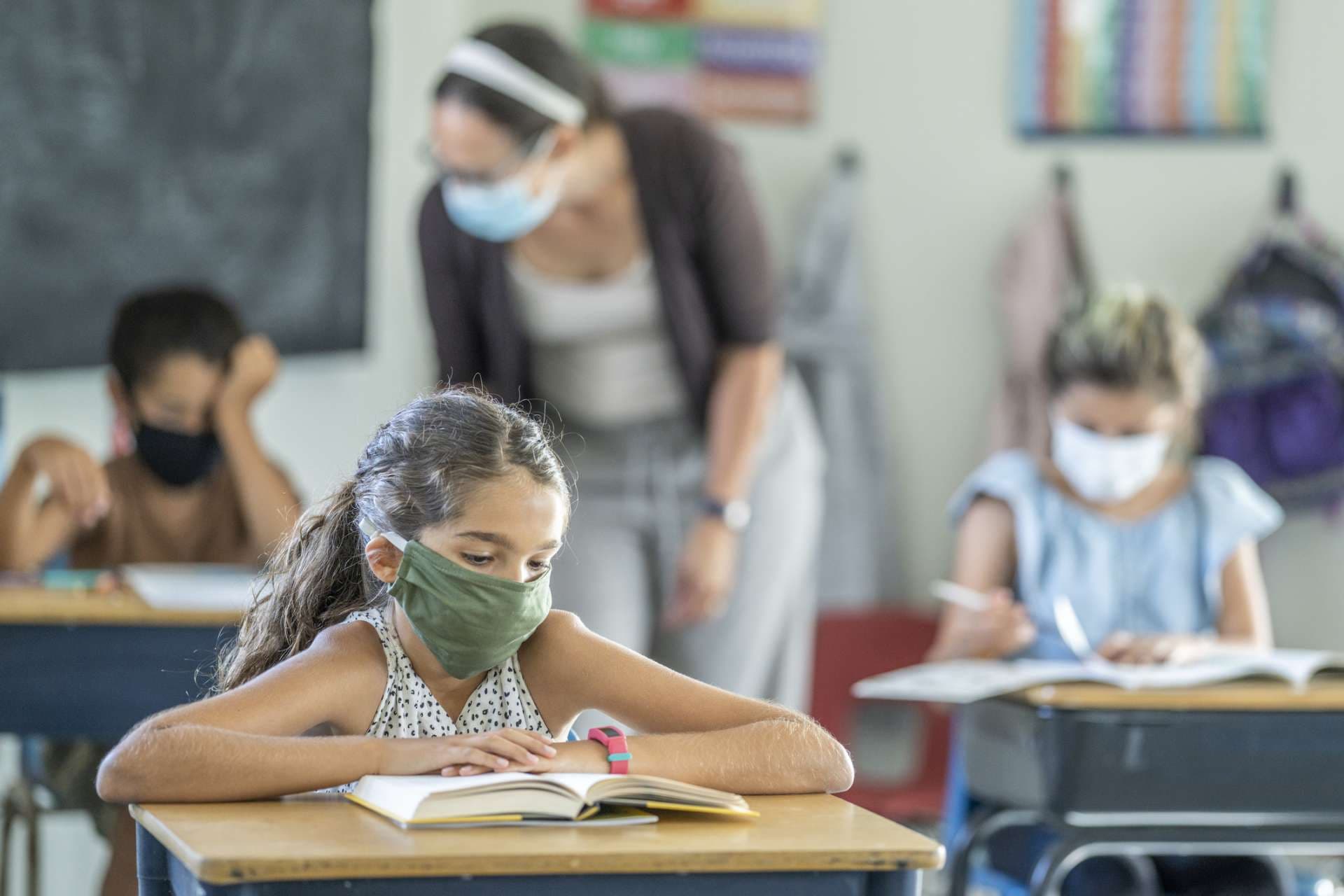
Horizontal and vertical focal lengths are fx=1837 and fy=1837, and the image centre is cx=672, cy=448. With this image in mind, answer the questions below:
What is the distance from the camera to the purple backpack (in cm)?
423

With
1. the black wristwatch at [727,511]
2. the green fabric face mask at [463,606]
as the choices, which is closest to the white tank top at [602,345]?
the black wristwatch at [727,511]

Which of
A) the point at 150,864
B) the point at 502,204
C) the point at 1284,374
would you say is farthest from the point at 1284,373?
the point at 150,864

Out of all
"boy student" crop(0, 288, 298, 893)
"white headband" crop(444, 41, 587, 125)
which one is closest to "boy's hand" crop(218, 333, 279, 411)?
"boy student" crop(0, 288, 298, 893)

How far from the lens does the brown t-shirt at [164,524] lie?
3088 mm

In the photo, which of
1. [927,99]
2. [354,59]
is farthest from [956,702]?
[927,99]

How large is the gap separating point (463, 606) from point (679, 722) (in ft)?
0.73

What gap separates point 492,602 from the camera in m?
1.64

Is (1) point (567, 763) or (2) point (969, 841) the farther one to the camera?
(2) point (969, 841)

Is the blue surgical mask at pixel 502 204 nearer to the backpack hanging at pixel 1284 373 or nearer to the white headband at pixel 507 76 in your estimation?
the white headband at pixel 507 76

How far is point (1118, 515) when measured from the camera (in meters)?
2.93

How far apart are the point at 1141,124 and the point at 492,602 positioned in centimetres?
331

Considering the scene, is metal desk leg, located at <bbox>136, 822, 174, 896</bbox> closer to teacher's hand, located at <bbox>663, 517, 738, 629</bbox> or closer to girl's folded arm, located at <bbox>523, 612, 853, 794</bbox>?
girl's folded arm, located at <bbox>523, 612, 853, 794</bbox>

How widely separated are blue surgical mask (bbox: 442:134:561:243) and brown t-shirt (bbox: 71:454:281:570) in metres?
0.61

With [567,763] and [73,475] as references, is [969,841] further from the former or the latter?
[73,475]
